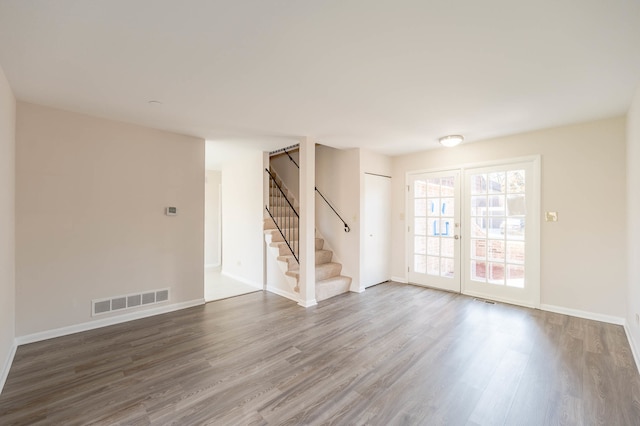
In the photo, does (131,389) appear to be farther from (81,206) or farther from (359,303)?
(359,303)

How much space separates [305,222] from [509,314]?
3.11 meters

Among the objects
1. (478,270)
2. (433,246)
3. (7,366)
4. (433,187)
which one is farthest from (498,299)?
(7,366)

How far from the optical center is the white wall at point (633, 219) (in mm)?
2584

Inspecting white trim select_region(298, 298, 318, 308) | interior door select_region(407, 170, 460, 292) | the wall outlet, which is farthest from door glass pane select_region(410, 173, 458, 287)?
white trim select_region(298, 298, 318, 308)

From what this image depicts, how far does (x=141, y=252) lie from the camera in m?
3.73

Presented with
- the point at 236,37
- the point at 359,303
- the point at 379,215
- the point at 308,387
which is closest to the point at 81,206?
the point at 236,37

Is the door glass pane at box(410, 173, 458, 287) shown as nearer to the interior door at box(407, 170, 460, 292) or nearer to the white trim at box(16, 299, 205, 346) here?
the interior door at box(407, 170, 460, 292)

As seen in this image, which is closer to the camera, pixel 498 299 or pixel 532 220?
pixel 532 220

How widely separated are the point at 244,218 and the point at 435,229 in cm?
372

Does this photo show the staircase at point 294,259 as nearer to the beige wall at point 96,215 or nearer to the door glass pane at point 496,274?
the beige wall at point 96,215

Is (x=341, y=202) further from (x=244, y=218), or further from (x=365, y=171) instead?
(x=244, y=218)

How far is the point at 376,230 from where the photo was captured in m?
5.34

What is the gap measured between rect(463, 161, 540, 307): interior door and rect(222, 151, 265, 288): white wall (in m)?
3.68

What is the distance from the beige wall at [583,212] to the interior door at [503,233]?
0.14m
